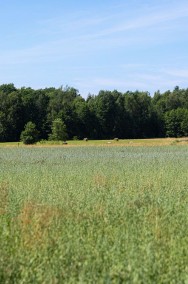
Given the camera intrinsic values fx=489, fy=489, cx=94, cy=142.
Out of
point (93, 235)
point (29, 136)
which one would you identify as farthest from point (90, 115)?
point (93, 235)

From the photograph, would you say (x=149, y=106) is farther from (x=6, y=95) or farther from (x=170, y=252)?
(x=170, y=252)

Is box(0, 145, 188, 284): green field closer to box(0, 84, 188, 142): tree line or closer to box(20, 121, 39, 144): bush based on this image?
box(20, 121, 39, 144): bush

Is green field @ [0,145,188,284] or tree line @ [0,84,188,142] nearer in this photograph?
green field @ [0,145,188,284]

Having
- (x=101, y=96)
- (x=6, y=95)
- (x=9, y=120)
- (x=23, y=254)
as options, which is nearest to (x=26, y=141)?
(x=9, y=120)

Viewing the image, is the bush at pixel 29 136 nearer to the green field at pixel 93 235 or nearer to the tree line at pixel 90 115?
the tree line at pixel 90 115

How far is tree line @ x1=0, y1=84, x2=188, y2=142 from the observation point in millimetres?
115938

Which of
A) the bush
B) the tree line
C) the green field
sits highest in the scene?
the tree line

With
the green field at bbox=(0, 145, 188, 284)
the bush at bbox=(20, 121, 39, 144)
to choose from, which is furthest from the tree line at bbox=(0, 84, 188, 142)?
the green field at bbox=(0, 145, 188, 284)

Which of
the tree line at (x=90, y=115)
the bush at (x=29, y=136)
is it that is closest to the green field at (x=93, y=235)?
the bush at (x=29, y=136)

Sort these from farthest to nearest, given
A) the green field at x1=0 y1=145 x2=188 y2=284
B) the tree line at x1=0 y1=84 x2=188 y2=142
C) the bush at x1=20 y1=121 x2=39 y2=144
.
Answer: the tree line at x1=0 y1=84 x2=188 y2=142 < the bush at x1=20 y1=121 x2=39 y2=144 < the green field at x1=0 y1=145 x2=188 y2=284

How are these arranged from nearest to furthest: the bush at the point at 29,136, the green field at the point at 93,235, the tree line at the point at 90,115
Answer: the green field at the point at 93,235, the bush at the point at 29,136, the tree line at the point at 90,115

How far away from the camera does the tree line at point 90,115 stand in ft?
380

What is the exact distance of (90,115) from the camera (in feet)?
406

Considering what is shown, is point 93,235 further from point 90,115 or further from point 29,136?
point 90,115
